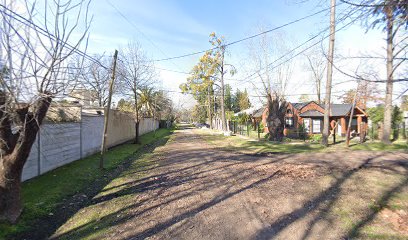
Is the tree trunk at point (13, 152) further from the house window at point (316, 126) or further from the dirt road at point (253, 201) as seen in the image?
the house window at point (316, 126)

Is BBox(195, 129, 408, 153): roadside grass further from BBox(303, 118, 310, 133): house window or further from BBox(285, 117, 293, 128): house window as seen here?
BBox(285, 117, 293, 128): house window

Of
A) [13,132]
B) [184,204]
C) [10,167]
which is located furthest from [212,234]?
[13,132]

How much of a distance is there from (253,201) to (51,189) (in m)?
5.71

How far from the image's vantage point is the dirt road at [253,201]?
447cm

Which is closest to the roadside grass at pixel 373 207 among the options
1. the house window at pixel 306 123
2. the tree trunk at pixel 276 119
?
the tree trunk at pixel 276 119

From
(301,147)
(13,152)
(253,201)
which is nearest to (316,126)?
(301,147)

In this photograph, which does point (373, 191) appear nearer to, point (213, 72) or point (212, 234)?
point (212, 234)

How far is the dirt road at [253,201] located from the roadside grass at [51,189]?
92cm

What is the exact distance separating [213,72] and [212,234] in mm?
31291

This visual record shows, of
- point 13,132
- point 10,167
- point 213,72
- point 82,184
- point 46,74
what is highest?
point 213,72

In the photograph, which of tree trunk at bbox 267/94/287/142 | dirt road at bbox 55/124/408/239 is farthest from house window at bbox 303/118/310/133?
dirt road at bbox 55/124/408/239

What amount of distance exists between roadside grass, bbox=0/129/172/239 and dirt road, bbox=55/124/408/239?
917 millimetres

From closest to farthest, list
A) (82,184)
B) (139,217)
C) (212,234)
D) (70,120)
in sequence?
(212,234)
(139,217)
(82,184)
(70,120)

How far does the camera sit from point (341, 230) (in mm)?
4359
